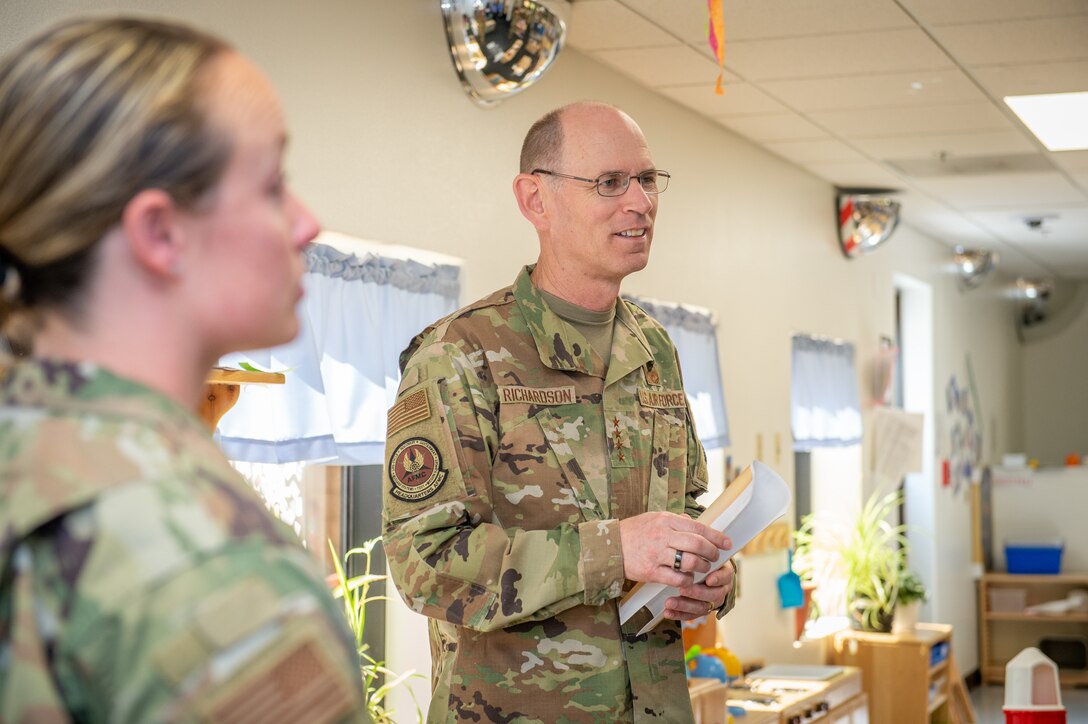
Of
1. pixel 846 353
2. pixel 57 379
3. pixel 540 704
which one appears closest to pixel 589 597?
pixel 540 704

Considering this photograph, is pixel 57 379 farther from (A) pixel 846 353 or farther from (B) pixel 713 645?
(A) pixel 846 353

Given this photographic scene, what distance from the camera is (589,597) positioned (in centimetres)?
176

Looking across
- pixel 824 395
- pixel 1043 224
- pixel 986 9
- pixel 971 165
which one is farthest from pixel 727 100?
pixel 1043 224

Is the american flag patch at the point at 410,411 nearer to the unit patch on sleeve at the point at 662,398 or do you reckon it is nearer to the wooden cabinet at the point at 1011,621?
the unit patch on sleeve at the point at 662,398

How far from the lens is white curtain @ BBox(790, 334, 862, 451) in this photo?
626 cm

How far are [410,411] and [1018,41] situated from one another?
3147 mm

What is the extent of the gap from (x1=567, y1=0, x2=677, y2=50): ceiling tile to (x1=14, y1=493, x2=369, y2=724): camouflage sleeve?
337cm

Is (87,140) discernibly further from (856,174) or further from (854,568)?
(854,568)

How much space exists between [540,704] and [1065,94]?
397 centimetres

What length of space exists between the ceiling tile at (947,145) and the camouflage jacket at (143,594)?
5401 millimetres

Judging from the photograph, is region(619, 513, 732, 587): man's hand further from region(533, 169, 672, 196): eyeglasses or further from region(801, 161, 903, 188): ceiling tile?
region(801, 161, 903, 188): ceiling tile

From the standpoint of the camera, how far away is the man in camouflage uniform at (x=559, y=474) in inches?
69.3

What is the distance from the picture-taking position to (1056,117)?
5312 millimetres

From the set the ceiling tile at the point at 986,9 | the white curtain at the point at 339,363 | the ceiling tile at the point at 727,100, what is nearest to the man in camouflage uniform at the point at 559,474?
the white curtain at the point at 339,363
